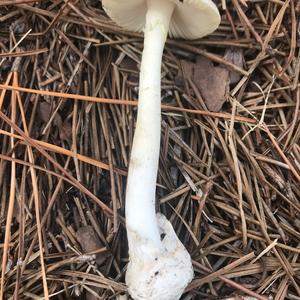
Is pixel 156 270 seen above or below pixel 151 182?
Answer: below

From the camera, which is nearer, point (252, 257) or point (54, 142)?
point (252, 257)

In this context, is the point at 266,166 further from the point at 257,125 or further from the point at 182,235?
the point at 182,235

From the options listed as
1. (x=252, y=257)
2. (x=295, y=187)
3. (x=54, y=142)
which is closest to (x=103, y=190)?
(x=54, y=142)

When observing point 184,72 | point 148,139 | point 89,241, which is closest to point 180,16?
point 184,72

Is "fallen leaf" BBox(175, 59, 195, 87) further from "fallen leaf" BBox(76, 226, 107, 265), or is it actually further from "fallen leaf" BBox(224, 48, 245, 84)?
"fallen leaf" BBox(76, 226, 107, 265)

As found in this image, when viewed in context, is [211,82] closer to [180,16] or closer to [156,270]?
[180,16]

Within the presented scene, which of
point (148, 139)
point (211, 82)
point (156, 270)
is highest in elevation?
point (211, 82)
